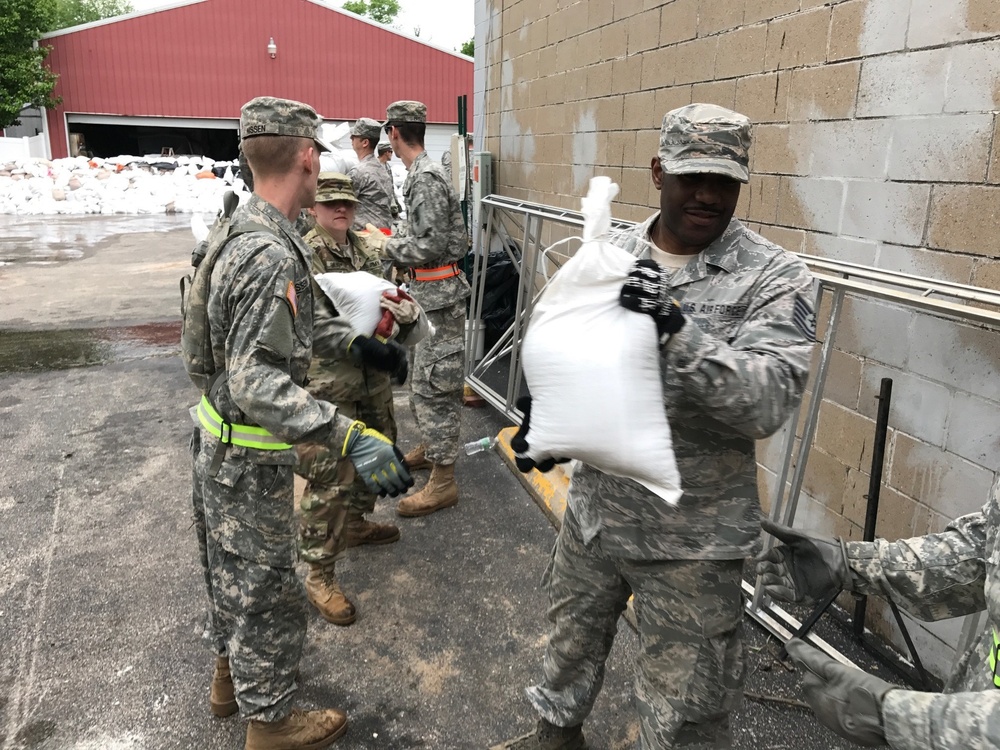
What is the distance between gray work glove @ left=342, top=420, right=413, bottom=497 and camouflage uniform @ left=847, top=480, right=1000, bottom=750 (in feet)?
3.66

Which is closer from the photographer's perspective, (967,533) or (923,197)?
(967,533)

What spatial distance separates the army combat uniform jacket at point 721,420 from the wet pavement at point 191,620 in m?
0.96

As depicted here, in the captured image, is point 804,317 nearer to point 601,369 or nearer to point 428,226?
point 601,369

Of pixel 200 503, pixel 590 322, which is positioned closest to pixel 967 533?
pixel 590 322

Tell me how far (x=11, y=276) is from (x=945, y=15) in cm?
1144

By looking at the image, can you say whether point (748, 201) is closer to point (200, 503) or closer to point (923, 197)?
point (923, 197)

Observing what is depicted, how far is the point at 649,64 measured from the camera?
405cm

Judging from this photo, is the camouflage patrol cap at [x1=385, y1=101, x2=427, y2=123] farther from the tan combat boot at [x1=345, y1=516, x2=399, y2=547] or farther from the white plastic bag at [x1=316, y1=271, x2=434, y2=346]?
the tan combat boot at [x1=345, y1=516, x2=399, y2=547]

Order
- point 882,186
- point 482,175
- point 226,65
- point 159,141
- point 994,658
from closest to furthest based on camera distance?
point 994,658, point 882,186, point 482,175, point 226,65, point 159,141

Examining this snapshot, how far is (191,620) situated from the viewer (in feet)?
9.41

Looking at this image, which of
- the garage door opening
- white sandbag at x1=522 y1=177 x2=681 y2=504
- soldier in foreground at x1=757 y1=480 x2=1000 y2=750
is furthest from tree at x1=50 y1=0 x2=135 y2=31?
soldier in foreground at x1=757 y1=480 x2=1000 y2=750

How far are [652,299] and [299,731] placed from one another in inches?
69.0

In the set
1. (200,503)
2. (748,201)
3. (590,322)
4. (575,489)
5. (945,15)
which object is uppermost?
(945,15)

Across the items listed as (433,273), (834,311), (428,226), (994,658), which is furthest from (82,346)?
(994,658)
